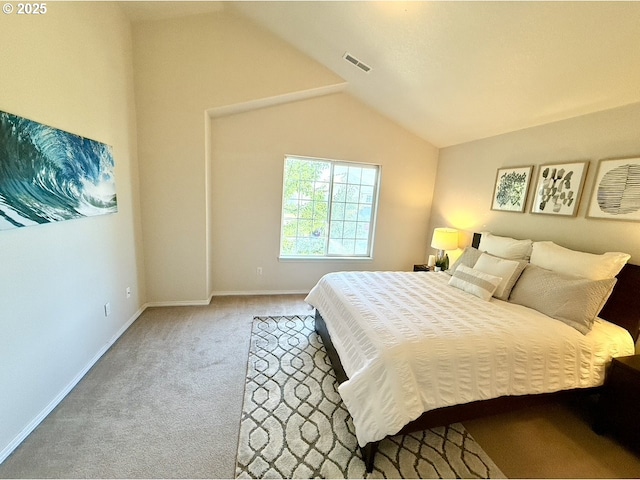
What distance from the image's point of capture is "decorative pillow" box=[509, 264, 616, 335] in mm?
1778

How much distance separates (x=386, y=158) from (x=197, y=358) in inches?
135

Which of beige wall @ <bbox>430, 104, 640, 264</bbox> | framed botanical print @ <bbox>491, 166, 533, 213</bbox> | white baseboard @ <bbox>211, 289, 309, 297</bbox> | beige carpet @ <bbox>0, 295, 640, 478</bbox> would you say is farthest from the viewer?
white baseboard @ <bbox>211, 289, 309, 297</bbox>

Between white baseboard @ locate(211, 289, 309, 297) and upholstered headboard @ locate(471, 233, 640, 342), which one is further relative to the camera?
white baseboard @ locate(211, 289, 309, 297)

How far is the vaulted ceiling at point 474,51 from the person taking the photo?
1.62 metres

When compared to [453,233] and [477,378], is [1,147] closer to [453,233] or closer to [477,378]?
[477,378]

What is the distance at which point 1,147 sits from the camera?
1344 mm

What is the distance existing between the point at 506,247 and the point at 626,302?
0.89m

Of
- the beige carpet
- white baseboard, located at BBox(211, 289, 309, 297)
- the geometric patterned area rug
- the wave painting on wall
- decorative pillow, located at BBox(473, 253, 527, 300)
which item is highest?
the wave painting on wall

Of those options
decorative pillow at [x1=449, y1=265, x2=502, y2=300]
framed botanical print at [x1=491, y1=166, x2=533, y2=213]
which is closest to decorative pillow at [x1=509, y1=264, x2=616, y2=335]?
decorative pillow at [x1=449, y1=265, x2=502, y2=300]

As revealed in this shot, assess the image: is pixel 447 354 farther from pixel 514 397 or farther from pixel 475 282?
pixel 475 282

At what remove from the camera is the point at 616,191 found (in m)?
2.00

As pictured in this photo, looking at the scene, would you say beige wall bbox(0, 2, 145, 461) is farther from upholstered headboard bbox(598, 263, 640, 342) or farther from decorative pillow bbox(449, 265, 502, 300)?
upholstered headboard bbox(598, 263, 640, 342)

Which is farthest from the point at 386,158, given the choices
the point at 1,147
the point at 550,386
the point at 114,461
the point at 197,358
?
the point at 114,461

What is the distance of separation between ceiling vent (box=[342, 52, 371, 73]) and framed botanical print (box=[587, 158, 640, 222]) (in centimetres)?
225
